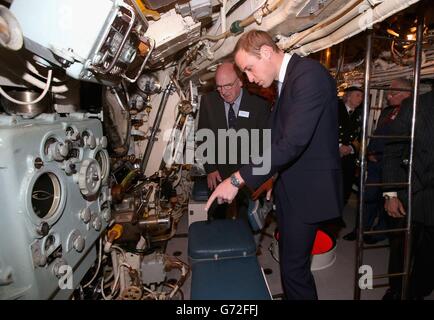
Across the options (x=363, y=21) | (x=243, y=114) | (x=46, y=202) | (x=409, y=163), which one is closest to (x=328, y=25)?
(x=363, y=21)

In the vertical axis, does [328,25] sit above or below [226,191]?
above

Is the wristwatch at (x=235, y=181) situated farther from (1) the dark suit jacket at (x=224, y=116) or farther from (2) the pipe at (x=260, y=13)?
(1) the dark suit jacket at (x=224, y=116)

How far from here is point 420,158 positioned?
1978mm

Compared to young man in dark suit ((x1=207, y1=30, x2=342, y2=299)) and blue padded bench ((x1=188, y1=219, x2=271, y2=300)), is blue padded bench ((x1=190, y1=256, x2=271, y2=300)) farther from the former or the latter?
young man in dark suit ((x1=207, y1=30, x2=342, y2=299))

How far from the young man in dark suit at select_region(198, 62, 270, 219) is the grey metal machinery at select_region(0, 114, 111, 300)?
1.48 m

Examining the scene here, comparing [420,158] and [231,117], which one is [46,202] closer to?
[231,117]

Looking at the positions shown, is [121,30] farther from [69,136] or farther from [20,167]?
[20,167]

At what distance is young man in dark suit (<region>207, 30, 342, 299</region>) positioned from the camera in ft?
4.48

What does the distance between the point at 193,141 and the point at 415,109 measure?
2522mm

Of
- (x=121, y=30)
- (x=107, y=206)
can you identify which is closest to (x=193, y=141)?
(x=107, y=206)

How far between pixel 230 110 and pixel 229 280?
1841 mm

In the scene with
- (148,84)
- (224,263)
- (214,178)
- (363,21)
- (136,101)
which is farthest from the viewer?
(214,178)

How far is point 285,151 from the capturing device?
1.35 metres

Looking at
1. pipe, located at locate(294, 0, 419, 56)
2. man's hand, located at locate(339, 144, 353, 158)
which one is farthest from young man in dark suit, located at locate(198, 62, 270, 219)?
man's hand, located at locate(339, 144, 353, 158)
